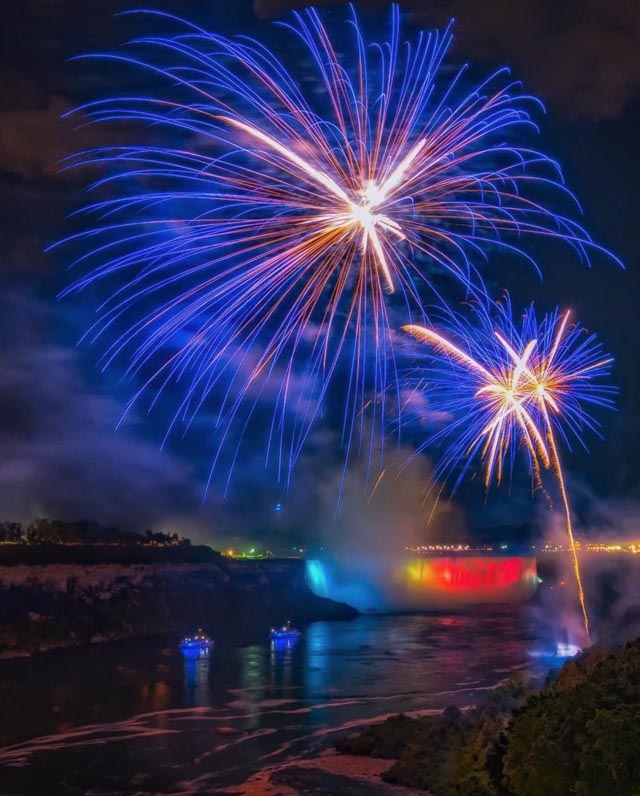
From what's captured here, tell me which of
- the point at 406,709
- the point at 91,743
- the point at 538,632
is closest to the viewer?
the point at 91,743

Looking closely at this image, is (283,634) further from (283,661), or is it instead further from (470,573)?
(470,573)

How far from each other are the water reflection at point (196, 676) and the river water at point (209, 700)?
0.08m

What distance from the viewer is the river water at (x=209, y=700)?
23.0 meters

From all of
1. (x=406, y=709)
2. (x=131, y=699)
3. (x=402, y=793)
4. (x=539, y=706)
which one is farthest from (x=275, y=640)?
(x=539, y=706)

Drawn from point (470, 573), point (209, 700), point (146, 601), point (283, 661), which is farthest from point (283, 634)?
point (470, 573)

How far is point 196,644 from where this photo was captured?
55938 mm

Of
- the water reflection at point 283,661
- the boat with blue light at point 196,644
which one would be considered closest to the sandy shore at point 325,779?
the water reflection at point 283,661

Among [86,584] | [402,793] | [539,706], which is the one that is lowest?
[402,793]

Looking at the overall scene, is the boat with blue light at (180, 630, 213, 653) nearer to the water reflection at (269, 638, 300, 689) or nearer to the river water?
the river water

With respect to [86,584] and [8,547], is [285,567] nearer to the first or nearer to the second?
[86,584]

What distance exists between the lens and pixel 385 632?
64.6 metres

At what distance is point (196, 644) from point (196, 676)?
1452 cm

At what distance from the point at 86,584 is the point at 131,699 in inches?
1263

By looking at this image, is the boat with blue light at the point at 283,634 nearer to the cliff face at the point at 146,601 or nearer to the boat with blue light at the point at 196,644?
the cliff face at the point at 146,601
